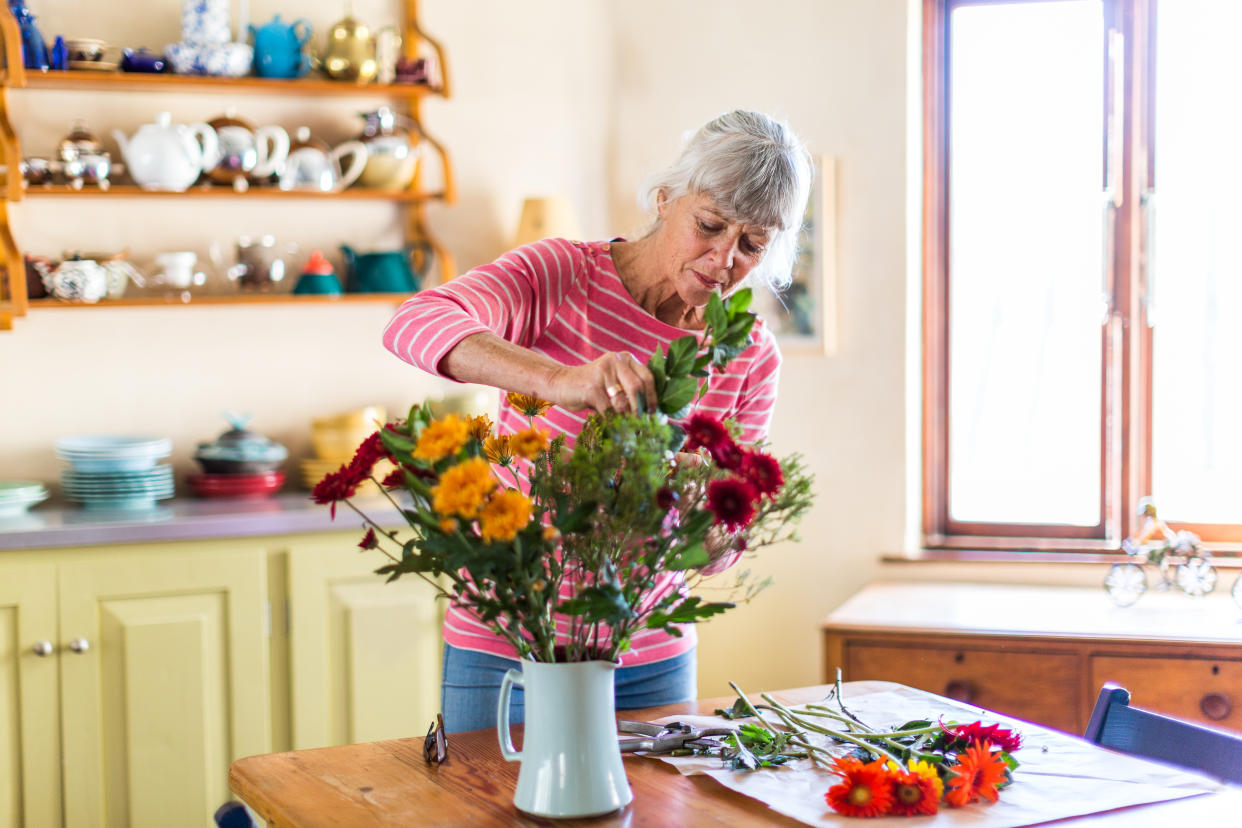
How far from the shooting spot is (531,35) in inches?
139

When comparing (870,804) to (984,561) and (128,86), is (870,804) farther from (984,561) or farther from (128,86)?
Result: (128,86)

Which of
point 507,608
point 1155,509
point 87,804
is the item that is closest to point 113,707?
point 87,804

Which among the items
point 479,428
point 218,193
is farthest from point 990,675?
point 218,193

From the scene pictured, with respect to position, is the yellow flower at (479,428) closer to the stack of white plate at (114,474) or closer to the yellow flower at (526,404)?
the yellow flower at (526,404)

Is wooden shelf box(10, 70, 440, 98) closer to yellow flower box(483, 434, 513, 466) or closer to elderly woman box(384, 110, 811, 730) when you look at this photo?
elderly woman box(384, 110, 811, 730)

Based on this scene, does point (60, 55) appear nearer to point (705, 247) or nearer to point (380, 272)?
point (380, 272)

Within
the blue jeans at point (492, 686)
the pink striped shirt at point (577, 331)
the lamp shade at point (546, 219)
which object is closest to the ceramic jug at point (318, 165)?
the lamp shade at point (546, 219)

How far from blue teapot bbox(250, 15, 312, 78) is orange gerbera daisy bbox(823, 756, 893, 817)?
2.52 meters

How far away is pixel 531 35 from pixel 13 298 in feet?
5.00

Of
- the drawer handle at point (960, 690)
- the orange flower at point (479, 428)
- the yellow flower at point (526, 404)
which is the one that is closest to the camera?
the orange flower at point (479, 428)

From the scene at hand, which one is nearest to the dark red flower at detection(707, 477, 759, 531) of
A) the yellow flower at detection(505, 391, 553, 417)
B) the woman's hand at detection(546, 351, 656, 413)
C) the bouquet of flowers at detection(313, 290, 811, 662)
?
the bouquet of flowers at detection(313, 290, 811, 662)

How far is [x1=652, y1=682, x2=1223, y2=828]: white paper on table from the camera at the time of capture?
1.23 meters

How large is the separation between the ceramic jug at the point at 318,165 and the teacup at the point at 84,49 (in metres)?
0.49

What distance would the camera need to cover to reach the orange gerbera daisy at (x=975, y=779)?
1.26 meters
